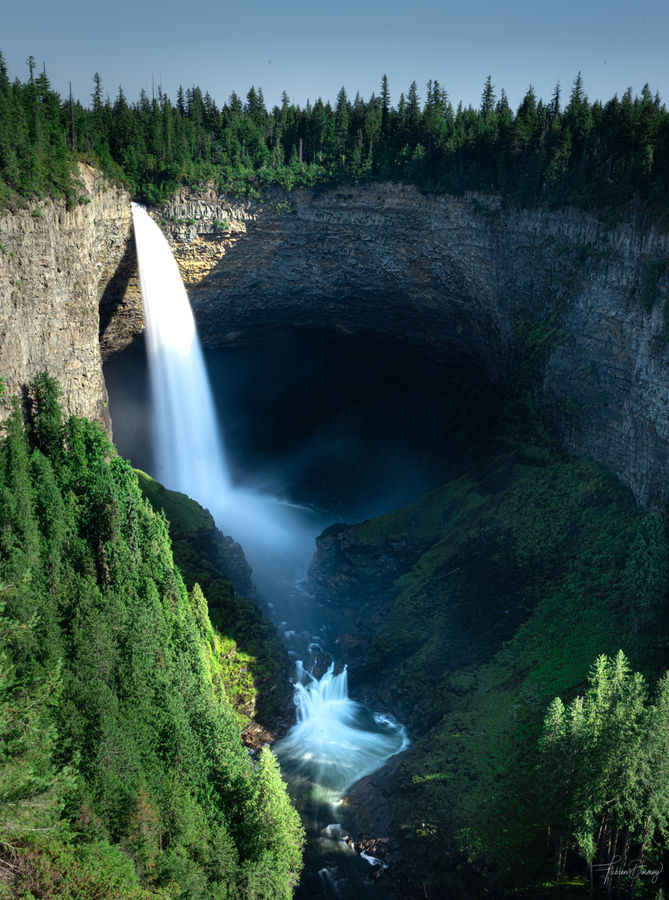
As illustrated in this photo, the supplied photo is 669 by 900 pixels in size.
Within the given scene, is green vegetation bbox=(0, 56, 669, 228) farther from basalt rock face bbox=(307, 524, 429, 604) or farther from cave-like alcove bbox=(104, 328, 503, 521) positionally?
basalt rock face bbox=(307, 524, 429, 604)

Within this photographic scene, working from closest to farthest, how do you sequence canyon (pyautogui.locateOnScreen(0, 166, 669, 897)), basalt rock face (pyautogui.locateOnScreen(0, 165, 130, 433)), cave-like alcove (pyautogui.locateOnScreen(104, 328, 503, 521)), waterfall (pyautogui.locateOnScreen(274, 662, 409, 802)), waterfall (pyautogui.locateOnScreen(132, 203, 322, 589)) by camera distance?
1. basalt rock face (pyautogui.locateOnScreen(0, 165, 130, 433))
2. canyon (pyautogui.locateOnScreen(0, 166, 669, 897))
3. waterfall (pyautogui.locateOnScreen(274, 662, 409, 802))
4. waterfall (pyautogui.locateOnScreen(132, 203, 322, 589))
5. cave-like alcove (pyautogui.locateOnScreen(104, 328, 503, 521))

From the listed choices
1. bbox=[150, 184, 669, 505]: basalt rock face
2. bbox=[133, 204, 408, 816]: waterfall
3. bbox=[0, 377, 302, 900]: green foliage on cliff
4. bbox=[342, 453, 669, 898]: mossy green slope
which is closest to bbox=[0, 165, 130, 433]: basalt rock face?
bbox=[0, 377, 302, 900]: green foliage on cliff

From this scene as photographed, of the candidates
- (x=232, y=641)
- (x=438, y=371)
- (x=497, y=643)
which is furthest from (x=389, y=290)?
(x=232, y=641)

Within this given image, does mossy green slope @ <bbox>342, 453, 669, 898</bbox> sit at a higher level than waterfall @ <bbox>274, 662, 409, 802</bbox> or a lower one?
higher

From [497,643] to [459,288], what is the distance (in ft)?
101

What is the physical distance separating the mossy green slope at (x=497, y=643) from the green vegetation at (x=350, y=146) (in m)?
19.9

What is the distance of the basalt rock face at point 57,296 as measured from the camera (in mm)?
34875

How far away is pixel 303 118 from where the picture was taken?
209ft

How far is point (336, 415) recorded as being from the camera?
265 feet

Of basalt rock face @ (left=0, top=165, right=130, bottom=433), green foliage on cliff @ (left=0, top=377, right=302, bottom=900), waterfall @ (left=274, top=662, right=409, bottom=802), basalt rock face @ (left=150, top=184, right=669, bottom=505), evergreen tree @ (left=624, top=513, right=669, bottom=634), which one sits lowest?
waterfall @ (left=274, top=662, right=409, bottom=802)

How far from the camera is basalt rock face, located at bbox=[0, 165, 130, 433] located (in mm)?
34875

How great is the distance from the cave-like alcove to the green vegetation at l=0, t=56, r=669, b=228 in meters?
17.5

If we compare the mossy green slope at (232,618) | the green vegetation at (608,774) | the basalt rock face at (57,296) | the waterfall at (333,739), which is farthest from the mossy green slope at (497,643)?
the basalt rock face at (57,296)

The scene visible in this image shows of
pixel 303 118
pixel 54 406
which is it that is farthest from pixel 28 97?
pixel 303 118
